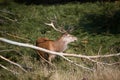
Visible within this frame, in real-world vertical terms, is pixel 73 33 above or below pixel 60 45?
below

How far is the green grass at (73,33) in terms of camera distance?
7.14 meters

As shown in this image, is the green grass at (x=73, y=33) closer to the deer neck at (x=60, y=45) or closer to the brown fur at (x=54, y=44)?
the brown fur at (x=54, y=44)

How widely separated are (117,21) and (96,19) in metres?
1.46

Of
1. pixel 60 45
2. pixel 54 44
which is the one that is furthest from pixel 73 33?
pixel 54 44

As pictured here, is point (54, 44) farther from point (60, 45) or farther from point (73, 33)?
point (73, 33)

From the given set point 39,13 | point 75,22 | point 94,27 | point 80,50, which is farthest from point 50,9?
point 80,50

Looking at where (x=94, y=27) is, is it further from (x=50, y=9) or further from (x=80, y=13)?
(x=50, y=9)

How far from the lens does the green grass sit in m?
7.14

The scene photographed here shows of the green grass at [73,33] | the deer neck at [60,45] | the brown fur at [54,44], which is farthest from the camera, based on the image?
the deer neck at [60,45]

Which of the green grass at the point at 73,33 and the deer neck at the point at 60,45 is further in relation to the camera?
the deer neck at the point at 60,45

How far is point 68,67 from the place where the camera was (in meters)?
8.59

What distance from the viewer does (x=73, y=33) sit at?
15164 mm

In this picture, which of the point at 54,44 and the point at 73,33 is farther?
the point at 73,33

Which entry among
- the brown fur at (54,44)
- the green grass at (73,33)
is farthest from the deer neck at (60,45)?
the green grass at (73,33)
